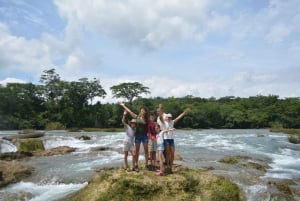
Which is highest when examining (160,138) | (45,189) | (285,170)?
(160,138)

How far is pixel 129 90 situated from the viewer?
79.9m

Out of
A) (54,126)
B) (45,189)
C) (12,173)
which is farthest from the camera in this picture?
(54,126)

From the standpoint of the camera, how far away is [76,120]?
69.3 m

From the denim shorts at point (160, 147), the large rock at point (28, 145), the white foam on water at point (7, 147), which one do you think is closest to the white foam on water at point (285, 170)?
the denim shorts at point (160, 147)

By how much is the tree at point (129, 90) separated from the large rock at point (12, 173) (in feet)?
215

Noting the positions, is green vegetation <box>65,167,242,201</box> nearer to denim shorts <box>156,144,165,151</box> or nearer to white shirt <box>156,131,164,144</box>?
denim shorts <box>156,144,165,151</box>

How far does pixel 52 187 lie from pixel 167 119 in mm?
5390

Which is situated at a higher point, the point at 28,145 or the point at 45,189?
the point at 28,145

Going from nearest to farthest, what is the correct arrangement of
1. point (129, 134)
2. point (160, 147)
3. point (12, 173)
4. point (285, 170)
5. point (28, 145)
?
point (160, 147)
point (129, 134)
point (12, 173)
point (285, 170)
point (28, 145)

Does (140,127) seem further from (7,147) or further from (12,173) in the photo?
(7,147)

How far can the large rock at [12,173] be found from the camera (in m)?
12.2

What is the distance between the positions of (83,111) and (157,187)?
6558 centimetres

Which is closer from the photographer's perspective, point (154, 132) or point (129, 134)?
point (154, 132)

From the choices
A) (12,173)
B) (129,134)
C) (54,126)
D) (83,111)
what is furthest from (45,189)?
(83,111)
